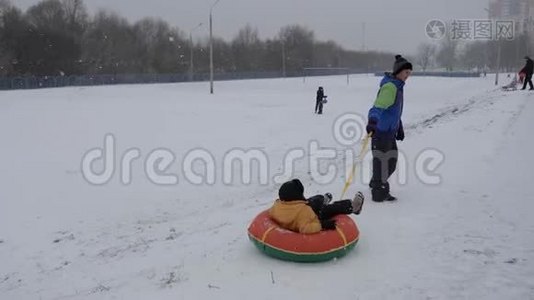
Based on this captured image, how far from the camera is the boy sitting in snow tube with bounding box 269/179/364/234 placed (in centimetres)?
557

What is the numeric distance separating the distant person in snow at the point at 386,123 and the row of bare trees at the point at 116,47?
69.3m

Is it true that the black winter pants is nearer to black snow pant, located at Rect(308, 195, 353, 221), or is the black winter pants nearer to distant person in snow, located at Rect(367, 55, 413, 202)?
distant person in snow, located at Rect(367, 55, 413, 202)

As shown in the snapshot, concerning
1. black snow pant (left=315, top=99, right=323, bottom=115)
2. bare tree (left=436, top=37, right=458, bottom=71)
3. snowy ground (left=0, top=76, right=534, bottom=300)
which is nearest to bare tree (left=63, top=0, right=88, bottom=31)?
black snow pant (left=315, top=99, right=323, bottom=115)

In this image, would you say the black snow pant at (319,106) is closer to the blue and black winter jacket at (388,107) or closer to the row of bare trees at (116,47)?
the blue and black winter jacket at (388,107)

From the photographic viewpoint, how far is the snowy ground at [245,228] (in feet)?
16.6

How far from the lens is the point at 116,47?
8644cm

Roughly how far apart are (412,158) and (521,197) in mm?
3626

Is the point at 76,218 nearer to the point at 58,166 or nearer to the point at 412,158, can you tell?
the point at 58,166

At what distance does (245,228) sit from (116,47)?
85.2 m

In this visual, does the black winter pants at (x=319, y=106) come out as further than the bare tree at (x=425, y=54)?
No

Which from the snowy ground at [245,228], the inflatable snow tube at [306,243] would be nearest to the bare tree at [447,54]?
the snowy ground at [245,228]

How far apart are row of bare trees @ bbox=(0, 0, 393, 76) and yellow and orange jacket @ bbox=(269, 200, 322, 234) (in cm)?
7024

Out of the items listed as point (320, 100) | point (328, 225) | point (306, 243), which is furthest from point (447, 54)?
point (306, 243)

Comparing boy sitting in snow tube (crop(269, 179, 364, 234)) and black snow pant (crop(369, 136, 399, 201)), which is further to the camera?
black snow pant (crop(369, 136, 399, 201))
